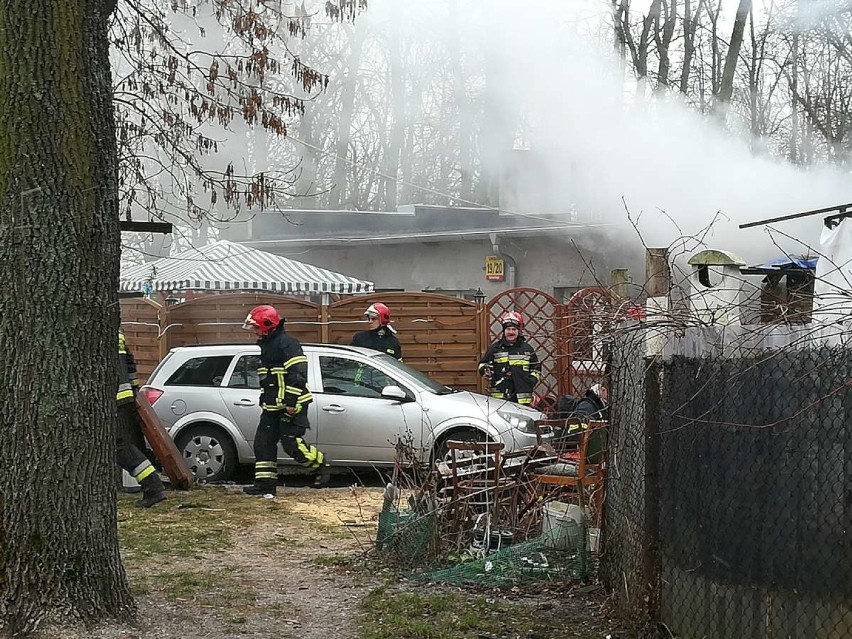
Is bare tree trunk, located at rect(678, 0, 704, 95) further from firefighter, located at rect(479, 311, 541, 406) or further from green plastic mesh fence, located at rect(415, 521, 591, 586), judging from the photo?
green plastic mesh fence, located at rect(415, 521, 591, 586)

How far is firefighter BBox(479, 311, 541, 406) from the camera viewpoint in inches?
482

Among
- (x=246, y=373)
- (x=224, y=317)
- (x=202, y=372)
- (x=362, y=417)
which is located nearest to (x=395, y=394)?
(x=362, y=417)

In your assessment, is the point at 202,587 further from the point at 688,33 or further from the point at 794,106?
the point at 794,106

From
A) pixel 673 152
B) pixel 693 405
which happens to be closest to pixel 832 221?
pixel 693 405

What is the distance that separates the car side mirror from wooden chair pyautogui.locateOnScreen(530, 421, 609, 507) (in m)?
3.58

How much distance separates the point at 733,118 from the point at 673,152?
25.2 ft

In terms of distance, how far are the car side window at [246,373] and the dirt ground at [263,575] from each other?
1659 millimetres

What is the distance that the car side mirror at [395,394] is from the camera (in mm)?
10594

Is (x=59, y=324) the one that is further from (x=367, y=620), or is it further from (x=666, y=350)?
(x=666, y=350)

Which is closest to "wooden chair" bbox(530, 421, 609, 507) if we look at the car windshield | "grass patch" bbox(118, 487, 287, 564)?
"grass patch" bbox(118, 487, 287, 564)

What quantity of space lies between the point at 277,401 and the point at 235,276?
6.86m

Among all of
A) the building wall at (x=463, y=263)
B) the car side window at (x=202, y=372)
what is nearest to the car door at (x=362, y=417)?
the car side window at (x=202, y=372)

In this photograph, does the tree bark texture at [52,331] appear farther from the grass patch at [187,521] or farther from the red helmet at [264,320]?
the red helmet at [264,320]

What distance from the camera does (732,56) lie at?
1889 cm
